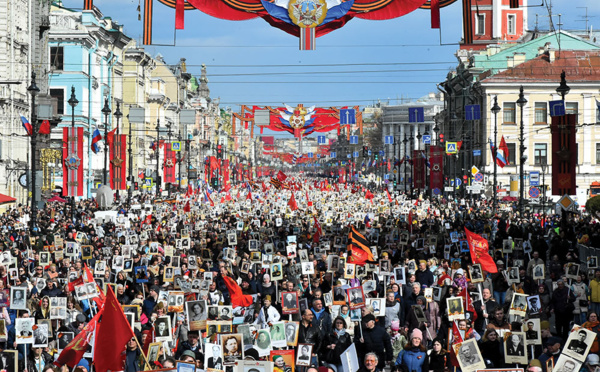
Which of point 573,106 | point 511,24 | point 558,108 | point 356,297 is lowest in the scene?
point 356,297

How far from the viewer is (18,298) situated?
16.2 meters

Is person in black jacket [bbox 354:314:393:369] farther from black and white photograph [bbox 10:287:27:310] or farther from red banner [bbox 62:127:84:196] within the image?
red banner [bbox 62:127:84:196]

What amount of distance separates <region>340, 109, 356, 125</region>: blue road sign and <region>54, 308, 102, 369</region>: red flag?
48.0 m

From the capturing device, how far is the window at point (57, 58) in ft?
227

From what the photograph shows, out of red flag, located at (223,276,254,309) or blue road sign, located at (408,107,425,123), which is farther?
blue road sign, located at (408,107,425,123)

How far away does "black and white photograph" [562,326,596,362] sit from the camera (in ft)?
36.6

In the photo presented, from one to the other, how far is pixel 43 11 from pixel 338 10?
41.7 m

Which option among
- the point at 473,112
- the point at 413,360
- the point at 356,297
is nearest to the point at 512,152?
the point at 473,112

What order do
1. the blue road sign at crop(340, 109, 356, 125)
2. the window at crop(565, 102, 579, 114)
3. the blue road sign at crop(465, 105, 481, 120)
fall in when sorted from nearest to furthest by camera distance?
the blue road sign at crop(465, 105, 481, 120) → the blue road sign at crop(340, 109, 356, 125) → the window at crop(565, 102, 579, 114)

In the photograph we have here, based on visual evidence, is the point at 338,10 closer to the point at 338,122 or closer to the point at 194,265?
the point at 194,265

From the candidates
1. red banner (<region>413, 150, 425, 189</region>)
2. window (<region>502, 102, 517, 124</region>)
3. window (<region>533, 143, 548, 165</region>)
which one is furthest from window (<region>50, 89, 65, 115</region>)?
window (<region>533, 143, 548, 165</region>)

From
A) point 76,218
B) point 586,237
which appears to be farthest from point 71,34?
Answer: point 586,237

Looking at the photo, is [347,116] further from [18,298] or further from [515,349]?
[515,349]

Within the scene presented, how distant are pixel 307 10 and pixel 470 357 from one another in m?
12.5
